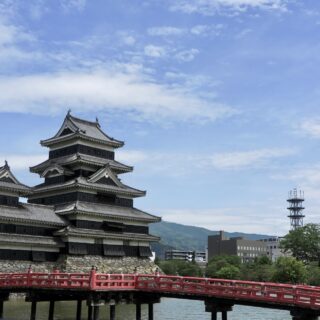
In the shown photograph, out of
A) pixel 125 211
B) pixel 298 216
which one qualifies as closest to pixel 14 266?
pixel 125 211

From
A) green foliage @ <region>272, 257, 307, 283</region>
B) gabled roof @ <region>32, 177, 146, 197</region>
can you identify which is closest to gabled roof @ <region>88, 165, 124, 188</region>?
gabled roof @ <region>32, 177, 146, 197</region>

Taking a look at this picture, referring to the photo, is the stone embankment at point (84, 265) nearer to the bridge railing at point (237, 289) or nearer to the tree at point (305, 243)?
the bridge railing at point (237, 289)

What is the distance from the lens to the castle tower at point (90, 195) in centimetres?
6600

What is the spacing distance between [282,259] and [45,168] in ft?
147

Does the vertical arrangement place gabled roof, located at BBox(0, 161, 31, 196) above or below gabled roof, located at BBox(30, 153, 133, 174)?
below

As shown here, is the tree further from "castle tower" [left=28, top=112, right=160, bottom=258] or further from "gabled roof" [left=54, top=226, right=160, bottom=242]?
"gabled roof" [left=54, top=226, right=160, bottom=242]

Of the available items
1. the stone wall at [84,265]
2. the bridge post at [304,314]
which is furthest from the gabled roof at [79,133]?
the bridge post at [304,314]

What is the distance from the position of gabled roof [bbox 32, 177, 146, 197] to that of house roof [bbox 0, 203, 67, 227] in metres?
3.29

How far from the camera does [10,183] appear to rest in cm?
6188

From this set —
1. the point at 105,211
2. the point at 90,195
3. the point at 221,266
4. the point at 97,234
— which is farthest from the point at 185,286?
the point at 221,266

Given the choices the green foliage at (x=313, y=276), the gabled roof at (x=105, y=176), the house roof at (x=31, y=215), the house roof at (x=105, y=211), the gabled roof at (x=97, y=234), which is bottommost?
the green foliage at (x=313, y=276)

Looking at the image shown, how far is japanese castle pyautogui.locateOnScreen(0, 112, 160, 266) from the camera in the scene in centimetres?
6144

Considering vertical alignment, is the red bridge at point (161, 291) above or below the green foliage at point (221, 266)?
below

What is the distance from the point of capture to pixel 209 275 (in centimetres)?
11194
